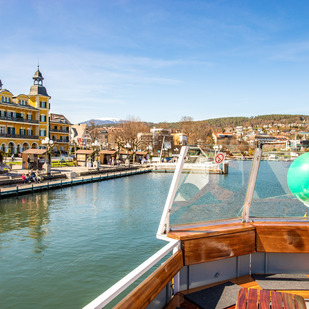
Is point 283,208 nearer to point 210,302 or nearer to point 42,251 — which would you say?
point 210,302

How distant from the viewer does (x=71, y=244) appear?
12.5 meters

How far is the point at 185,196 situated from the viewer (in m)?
4.40

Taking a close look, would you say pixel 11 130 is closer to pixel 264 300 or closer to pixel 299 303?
pixel 264 300

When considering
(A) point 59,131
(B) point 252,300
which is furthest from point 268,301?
(A) point 59,131

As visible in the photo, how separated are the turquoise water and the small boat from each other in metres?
4.87

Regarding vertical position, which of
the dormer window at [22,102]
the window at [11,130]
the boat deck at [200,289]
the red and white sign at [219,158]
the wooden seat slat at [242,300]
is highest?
the dormer window at [22,102]

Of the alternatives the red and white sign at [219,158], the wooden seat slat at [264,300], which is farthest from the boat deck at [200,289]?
the red and white sign at [219,158]

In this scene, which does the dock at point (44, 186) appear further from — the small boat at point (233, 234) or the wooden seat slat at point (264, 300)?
the wooden seat slat at point (264, 300)

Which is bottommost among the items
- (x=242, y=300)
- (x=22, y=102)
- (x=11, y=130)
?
(x=242, y=300)

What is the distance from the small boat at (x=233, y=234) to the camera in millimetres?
4113

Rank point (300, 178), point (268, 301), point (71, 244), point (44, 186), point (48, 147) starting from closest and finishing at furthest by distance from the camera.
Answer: point (268, 301) → point (300, 178) → point (71, 244) → point (44, 186) → point (48, 147)

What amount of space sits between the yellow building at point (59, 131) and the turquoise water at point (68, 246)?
48.8 metres

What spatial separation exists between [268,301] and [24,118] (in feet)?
188

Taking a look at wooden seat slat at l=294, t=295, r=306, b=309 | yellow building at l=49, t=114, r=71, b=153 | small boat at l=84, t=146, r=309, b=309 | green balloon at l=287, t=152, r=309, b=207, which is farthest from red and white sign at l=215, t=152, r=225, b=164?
yellow building at l=49, t=114, r=71, b=153
